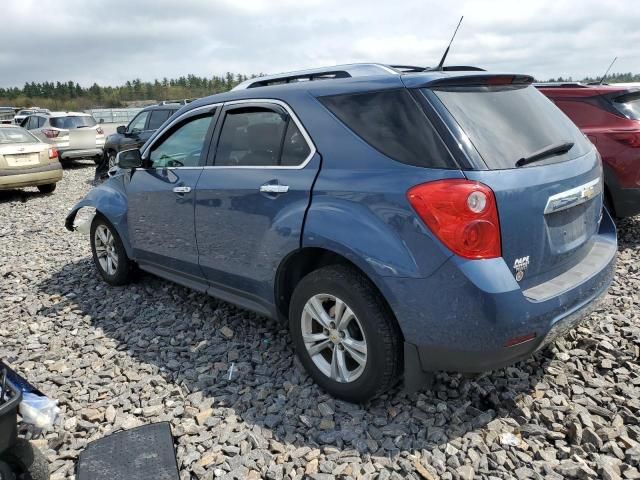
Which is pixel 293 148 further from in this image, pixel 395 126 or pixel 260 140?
pixel 395 126

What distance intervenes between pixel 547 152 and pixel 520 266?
2.22 feet

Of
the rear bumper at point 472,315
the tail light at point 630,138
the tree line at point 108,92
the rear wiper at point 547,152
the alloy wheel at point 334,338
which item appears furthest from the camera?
the tree line at point 108,92

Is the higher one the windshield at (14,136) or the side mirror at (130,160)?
the side mirror at (130,160)

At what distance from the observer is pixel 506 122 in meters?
2.67

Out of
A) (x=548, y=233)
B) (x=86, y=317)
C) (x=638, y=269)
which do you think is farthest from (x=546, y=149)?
(x=86, y=317)

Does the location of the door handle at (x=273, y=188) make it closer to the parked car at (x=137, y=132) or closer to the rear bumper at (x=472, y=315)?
the rear bumper at (x=472, y=315)

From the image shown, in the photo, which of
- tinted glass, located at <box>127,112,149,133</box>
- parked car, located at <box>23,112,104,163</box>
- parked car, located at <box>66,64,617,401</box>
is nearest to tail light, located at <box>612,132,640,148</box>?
parked car, located at <box>66,64,617,401</box>

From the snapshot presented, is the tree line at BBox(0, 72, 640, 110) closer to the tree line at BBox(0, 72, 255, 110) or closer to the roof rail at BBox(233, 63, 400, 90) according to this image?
the tree line at BBox(0, 72, 255, 110)

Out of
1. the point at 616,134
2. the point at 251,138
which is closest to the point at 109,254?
the point at 251,138

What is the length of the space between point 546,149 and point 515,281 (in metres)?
0.79

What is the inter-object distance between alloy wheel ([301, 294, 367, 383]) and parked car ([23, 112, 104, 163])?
1437 centimetres

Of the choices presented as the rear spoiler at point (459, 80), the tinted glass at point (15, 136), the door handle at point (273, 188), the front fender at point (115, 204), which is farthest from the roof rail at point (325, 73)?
the tinted glass at point (15, 136)

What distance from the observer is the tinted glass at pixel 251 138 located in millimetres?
3180

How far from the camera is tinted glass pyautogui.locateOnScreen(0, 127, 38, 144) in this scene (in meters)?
10.8
